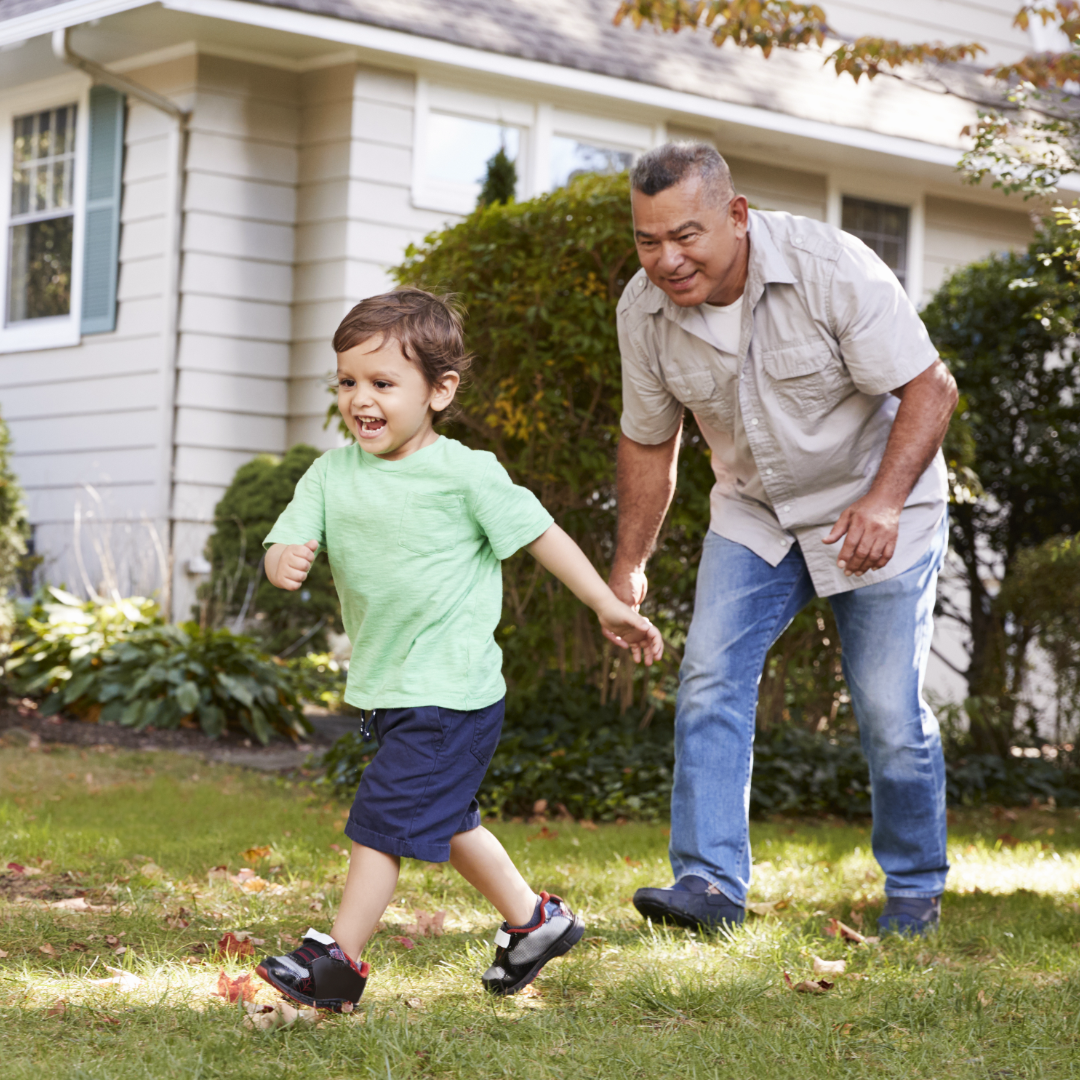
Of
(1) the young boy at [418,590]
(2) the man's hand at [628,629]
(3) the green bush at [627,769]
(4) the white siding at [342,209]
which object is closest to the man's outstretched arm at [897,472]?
(2) the man's hand at [628,629]

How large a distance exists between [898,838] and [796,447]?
3.46ft

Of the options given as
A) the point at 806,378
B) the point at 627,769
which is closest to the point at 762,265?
the point at 806,378

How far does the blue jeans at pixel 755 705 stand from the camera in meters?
3.56

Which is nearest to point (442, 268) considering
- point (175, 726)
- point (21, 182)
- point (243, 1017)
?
point (175, 726)

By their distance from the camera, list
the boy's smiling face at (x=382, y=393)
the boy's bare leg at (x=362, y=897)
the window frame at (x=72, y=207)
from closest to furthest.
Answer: the boy's bare leg at (x=362, y=897), the boy's smiling face at (x=382, y=393), the window frame at (x=72, y=207)

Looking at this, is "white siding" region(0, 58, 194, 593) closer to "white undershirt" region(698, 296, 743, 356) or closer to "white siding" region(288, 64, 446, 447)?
"white siding" region(288, 64, 446, 447)

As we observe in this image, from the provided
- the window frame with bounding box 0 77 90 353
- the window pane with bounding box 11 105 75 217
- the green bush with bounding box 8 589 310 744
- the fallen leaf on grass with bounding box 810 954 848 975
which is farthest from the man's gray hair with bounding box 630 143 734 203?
the window pane with bounding box 11 105 75 217

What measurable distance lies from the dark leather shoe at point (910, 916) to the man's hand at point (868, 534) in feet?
3.08

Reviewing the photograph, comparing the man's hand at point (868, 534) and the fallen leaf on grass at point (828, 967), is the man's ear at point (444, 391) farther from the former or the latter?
the fallen leaf on grass at point (828, 967)

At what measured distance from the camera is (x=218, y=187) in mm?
8914

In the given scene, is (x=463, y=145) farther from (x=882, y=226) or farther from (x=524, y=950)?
(x=524, y=950)

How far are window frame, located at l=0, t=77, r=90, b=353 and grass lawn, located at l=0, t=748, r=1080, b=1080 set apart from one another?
18.1ft

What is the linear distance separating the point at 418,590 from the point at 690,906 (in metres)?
1.18

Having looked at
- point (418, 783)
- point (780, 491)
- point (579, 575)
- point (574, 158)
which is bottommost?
point (418, 783)
